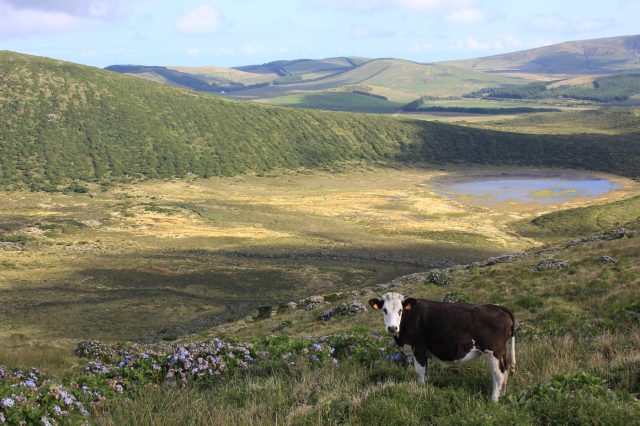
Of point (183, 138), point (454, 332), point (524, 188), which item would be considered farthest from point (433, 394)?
point (183, 138)

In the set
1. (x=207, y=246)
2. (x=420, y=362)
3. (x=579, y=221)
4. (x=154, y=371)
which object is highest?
→ (x=420, y=362)

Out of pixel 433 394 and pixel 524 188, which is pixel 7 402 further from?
pixel 524 188

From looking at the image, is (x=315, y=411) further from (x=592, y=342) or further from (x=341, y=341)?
(x=592, y=342)

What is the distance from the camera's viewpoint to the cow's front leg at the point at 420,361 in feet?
32.1

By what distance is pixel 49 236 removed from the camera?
253ft

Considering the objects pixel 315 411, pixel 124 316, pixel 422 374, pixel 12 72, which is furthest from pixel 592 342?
pixel 12 72

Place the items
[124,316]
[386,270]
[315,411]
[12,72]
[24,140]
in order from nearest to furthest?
[315,411] < [124,316] < [386,270] < [24,140] < [12,72]

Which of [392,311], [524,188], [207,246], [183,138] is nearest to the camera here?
[392,311]

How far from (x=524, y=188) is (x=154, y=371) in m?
127

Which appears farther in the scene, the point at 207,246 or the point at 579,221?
the point at 579,221

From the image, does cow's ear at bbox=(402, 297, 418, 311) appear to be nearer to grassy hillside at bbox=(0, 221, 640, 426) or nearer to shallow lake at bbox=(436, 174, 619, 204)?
grassy hillside at bbox=(0, 221, 640, 426)

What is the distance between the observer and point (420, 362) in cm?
997

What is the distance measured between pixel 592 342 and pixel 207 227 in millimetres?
79450

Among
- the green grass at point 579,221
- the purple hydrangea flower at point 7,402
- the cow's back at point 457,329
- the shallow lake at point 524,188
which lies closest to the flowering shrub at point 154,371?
the purple hydrangea flower at point 7,402
